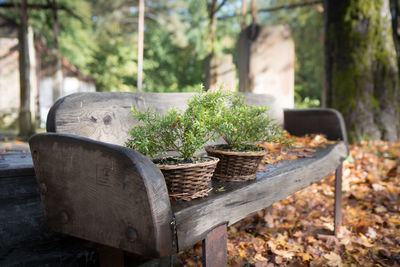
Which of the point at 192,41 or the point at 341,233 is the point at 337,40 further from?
the point at 192,41

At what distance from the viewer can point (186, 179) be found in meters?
1.41

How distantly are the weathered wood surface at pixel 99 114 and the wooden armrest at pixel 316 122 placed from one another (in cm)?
211

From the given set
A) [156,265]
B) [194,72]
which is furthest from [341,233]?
[194,72]

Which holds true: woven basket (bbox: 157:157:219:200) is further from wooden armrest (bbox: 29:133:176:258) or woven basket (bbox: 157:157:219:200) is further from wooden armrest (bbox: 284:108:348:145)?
wooden armrest (bbox: 284:108:348:145)

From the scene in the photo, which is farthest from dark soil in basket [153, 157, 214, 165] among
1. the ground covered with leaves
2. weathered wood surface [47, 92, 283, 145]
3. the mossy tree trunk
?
the mossy tree trunk

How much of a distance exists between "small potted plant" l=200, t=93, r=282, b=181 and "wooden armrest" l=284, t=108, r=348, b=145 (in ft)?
6.10

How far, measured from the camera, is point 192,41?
20.2 meters

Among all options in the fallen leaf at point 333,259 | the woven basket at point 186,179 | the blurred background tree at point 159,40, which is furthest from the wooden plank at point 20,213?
the blurred background tree at point 159,40

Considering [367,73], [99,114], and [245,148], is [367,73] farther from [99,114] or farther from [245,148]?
[99,114]

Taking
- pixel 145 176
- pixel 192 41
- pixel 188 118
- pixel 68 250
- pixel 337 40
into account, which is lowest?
pixel 68 250

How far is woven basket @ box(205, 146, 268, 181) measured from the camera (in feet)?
5.77

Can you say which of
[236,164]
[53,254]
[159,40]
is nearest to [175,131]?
[236,164]

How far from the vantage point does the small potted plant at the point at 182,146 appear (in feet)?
4.57

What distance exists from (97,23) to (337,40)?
16.1m
